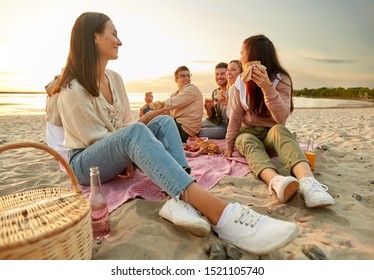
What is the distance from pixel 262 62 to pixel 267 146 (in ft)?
2.47

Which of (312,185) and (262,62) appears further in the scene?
(262,62)

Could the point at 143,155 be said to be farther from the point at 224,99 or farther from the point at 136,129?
the point at 224,99

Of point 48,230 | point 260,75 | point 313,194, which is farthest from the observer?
point 260,75

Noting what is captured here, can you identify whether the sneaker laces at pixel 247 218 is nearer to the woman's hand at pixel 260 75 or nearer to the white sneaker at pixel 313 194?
the white sneaker at pixel 313 194

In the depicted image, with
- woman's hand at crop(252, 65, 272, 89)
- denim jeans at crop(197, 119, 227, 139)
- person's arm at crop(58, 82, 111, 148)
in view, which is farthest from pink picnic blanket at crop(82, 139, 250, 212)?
denim jeans at crop(197, 119, 227, 139)

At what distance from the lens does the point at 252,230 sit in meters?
1.31

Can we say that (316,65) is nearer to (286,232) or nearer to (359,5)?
(359,5)

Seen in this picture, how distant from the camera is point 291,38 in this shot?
3.30 m

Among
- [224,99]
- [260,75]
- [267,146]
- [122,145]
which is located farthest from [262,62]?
[122,145]

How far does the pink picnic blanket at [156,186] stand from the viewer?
1893mm

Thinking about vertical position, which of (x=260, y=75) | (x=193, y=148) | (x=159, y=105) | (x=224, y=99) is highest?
(x=260, y=75)

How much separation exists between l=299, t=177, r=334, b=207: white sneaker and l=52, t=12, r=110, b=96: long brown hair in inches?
56.9

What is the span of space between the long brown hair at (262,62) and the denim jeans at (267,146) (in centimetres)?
21

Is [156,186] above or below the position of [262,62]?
below
